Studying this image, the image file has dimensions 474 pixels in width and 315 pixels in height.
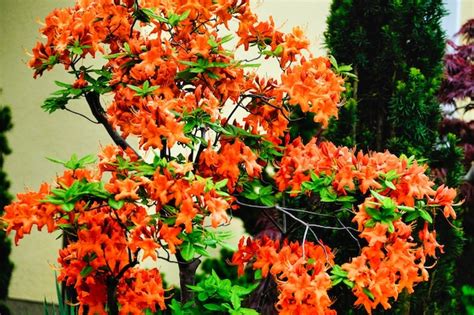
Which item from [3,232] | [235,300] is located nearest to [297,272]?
[235,300]

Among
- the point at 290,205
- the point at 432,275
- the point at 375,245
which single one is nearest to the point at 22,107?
the point at 290,205

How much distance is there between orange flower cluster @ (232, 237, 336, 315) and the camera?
8.00 feet

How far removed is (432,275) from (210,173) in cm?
163

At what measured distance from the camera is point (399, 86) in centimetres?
382

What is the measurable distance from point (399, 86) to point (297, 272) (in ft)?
5.28

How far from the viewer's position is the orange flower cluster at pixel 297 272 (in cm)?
244

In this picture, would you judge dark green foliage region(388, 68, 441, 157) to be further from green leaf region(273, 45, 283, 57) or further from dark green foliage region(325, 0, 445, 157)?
green leaf region(273, 45, 283, 57)

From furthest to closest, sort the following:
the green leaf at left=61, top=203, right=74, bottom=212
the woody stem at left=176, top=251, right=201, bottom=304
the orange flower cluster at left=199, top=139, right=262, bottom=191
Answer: the woody stem at left=176, top=251, right=201, bottom=304 < the orange flower cluster at left=199, top=139, right=262, bottom=191 < the green leaf at left=61, top=203, right=74, bottom=212

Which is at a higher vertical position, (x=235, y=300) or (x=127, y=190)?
(x=127, y=190)

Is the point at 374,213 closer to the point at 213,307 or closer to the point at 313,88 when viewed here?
the point at 313,88

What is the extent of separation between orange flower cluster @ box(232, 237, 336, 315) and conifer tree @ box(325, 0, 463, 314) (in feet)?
3.91

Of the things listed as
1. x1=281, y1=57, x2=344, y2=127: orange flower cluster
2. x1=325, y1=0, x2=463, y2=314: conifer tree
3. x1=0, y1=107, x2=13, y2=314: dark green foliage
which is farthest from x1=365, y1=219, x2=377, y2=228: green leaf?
x1=0, y1=107, x2=13, y2=314: dark green foliage

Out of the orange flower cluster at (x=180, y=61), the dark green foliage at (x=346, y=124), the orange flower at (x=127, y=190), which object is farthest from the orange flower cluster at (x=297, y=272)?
the dark green foliage at (x=346, y=124)

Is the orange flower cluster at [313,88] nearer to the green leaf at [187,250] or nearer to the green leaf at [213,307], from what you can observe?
the green leaf at [187,250]
